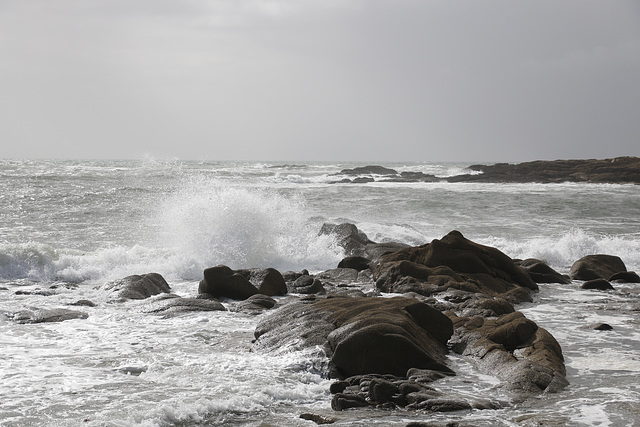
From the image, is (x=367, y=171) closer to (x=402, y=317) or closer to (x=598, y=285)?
(x=598, y=285)

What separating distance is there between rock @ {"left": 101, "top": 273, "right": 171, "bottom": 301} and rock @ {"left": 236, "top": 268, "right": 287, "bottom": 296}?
63.0 inches

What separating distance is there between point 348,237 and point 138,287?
6.78 meters

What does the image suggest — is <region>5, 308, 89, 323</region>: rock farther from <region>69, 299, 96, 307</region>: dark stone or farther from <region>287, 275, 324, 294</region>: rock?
<region>287, 275, 324, 294</region>: rock

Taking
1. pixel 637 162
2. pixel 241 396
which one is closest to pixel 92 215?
pixel 241 396

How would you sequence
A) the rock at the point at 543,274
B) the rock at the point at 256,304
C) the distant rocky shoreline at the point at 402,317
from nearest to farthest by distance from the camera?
the distant rocky shoreline at the point at 402,317 < the rock at the point at 256,304 < the rock at the point at 543,274

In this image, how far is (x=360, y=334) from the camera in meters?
6.47

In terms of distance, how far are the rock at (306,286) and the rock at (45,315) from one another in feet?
12.8

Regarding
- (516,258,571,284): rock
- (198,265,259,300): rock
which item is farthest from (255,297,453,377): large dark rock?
(516,258,571,284): rock

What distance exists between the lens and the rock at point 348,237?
15913mm

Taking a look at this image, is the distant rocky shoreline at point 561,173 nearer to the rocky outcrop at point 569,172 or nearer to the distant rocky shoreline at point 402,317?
the rocky outcrop at point 569,172

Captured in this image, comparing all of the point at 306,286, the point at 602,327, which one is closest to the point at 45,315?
the point at 306,286

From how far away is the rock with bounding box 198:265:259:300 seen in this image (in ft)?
35.2

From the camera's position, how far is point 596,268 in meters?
13.6

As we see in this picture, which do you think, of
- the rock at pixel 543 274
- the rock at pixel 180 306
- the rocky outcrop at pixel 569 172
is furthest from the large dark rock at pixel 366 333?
the rocky outcrop at pixel 569 172
